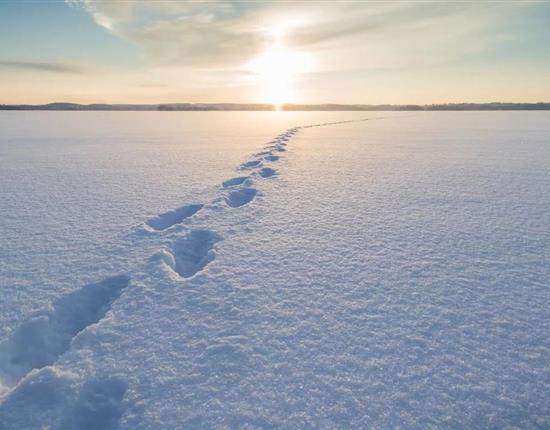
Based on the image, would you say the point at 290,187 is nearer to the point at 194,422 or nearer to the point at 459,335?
the point at 459,335

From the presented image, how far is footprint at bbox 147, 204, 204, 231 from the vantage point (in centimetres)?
344

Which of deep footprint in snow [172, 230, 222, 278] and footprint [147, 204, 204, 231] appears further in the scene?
footprint [147, 204, 204, 231]

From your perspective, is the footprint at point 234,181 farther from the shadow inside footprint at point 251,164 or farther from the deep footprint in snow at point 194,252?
the deep footprint in snow at point 194,252

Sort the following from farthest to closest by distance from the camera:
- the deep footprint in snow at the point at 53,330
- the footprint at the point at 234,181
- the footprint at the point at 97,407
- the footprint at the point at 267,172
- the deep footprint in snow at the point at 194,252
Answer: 1. the footprint at the point at 267,172
2. the footprint at the point at 234,181
3. the deep footprint in snow at the point at 194,252
4. the deep footprint in snow at the point at 53,330
5. the footprint at the point at 97,407

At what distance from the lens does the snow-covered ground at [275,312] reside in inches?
53.9

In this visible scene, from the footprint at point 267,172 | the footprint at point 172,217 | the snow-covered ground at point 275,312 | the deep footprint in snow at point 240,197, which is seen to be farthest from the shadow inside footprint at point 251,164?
the footprint at point 172,217

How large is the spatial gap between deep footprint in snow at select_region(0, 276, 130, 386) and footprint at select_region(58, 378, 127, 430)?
1.28 feet

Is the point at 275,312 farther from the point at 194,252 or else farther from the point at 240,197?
the point at 240,197

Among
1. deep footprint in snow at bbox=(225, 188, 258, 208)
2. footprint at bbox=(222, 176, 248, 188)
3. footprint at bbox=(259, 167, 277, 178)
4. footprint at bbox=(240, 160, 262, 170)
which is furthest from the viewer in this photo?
footprint at bbox=(240, 160, 262, 170)

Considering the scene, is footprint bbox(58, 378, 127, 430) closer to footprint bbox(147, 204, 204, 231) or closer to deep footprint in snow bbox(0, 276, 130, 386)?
deep footprint in snow bbox(0, 276, 130, 386)

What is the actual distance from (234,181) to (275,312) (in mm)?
3482

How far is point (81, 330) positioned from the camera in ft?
6.30

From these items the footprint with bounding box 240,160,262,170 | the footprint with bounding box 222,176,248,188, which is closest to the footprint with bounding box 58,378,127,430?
the footprint with bounding box 222,176,248,188

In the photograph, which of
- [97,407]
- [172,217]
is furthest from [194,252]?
[97,407]
